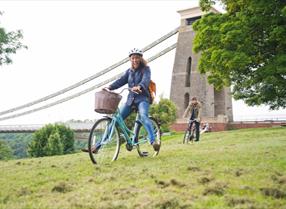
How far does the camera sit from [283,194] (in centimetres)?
366

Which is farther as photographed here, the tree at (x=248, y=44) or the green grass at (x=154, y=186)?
the tree at (x=248, y=44)

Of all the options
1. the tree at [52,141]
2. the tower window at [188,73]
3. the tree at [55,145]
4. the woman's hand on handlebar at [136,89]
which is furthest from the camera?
the tower window at [188,73]

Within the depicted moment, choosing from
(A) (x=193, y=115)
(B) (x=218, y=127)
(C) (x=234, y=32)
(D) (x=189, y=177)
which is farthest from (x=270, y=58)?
(B) (x=218, y=127)

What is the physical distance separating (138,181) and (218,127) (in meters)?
43.0

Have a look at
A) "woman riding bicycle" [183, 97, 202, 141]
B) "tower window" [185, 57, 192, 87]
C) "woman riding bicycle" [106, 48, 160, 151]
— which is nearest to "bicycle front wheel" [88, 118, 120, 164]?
"woman riding bicycle" [106, 48, 160, 151]

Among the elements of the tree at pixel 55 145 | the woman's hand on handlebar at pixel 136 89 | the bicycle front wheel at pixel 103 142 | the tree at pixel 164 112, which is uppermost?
the tree at pixel 164 112

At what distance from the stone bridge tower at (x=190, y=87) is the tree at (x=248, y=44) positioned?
27354 mm

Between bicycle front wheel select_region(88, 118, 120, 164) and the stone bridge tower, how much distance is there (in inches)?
1694

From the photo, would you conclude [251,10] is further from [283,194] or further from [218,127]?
[218,127]

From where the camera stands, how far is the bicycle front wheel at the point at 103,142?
6207 mm

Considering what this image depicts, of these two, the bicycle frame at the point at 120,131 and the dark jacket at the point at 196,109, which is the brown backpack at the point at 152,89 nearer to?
the bicycle frame at the point at 120,131

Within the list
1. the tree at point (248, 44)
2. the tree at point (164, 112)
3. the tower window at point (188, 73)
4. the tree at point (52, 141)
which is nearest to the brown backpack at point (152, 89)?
the tree at point (248, 44)

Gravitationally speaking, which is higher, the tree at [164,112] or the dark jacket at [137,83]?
the tree at [164,112]

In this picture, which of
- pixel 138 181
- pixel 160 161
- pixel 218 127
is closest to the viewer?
pixel 138 181
